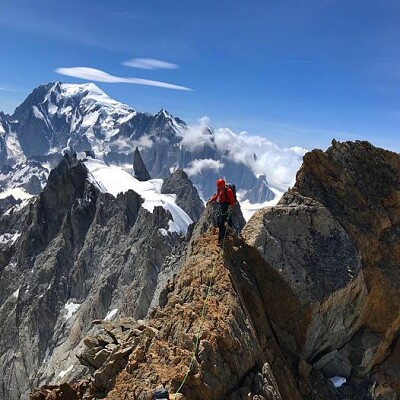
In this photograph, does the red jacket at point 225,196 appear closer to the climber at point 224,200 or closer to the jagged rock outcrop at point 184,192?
the climber at point 224,200

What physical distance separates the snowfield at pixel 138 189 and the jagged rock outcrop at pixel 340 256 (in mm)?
73909

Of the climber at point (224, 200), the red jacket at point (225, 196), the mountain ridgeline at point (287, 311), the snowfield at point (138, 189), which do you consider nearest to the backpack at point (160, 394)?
the mountain ridgeline at point (287, 311)

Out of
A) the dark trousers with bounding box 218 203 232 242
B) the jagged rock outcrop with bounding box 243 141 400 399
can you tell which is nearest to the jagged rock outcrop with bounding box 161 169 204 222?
the jagged rock outcrop with bounding box 243 141 400 399

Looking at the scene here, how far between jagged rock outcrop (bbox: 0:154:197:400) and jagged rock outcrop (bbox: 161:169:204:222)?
39673 millimetres

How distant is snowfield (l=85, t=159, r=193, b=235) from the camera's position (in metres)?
106

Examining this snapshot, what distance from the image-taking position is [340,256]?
22156 millimetres

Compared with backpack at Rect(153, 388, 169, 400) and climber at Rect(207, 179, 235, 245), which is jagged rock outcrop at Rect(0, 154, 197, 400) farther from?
backpack at Rect(153, 388, 169, 400)

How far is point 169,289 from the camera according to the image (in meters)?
20.6

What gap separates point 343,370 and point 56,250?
105266 millimetres

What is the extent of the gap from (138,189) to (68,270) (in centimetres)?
2906

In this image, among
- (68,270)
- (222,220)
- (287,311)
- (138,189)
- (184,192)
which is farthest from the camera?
(184,192)

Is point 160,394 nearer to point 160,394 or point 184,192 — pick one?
point 160,394

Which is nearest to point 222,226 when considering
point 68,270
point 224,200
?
point 224,200

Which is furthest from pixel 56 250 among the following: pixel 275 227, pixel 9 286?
pixel 275 227
